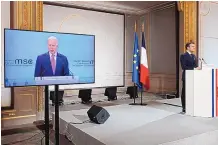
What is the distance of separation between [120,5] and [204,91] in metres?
5.83

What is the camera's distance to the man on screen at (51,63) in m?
2.17

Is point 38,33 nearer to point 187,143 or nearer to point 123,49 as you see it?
point 187,143

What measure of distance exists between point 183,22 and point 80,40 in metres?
4.28

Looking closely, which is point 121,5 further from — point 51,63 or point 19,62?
point 19,62

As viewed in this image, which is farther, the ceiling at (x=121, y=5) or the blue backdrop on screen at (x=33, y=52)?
the ceiling at (x=121, y=5)

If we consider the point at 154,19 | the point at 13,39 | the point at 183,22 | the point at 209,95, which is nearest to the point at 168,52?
the point at 154,19

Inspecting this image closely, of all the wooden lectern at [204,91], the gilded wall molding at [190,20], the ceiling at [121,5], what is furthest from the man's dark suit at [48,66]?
the ceiling at [121,5]

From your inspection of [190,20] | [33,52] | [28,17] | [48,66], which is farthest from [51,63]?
[190,20]

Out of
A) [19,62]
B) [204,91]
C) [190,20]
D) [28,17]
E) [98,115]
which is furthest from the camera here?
[190,20]

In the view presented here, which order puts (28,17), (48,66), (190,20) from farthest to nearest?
1. (190,20)
2. (28,17)
3. (48,66)

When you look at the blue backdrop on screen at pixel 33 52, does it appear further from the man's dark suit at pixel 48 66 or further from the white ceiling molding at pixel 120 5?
the white ceiling molding at pixel 120 5

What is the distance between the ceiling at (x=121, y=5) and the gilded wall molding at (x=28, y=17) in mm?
2632

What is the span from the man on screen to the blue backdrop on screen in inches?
1.2

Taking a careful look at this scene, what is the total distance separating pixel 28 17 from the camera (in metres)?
4.42
